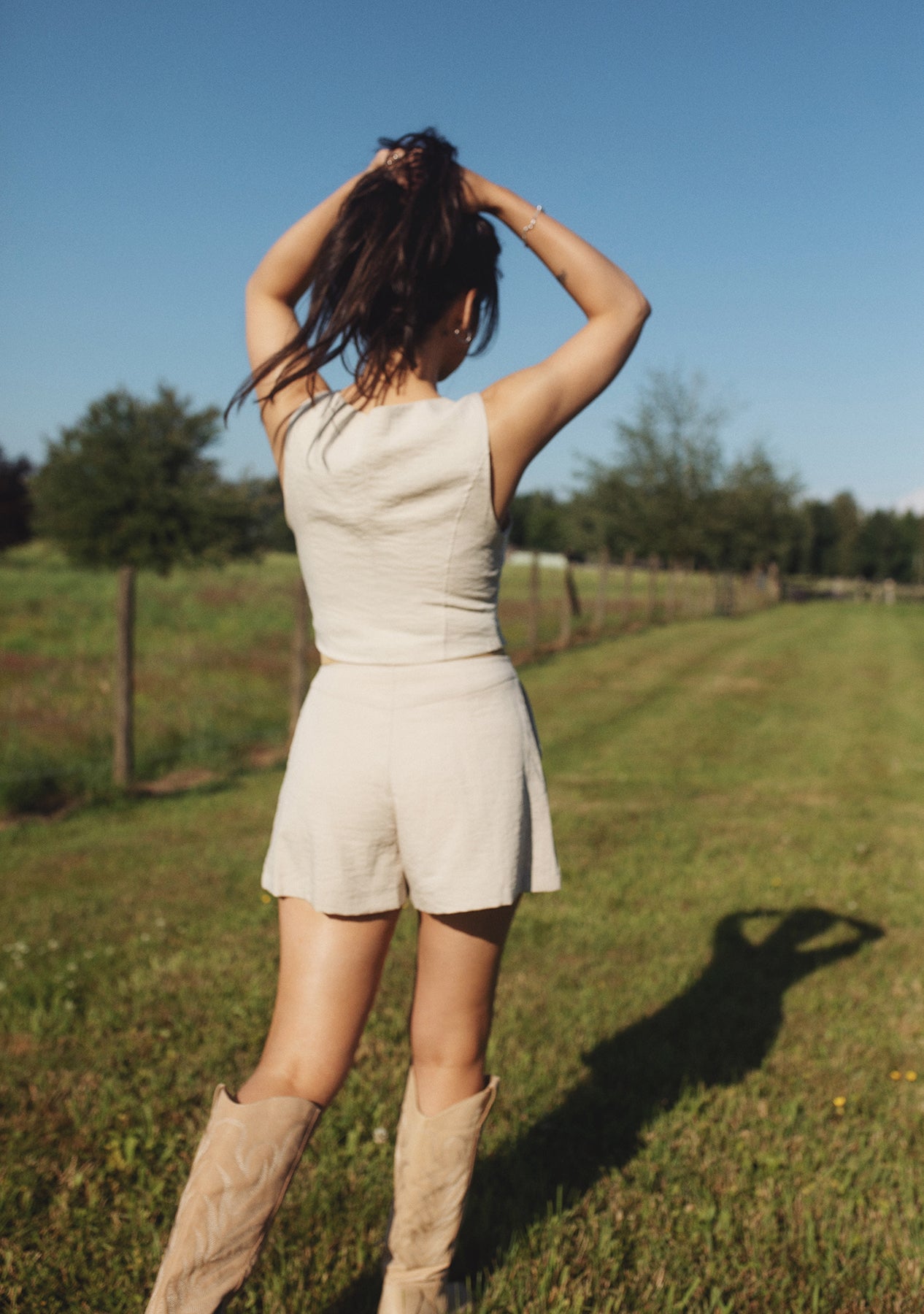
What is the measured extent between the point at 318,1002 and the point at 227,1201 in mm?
307

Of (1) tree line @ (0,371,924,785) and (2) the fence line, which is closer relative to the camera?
(2) the fence line

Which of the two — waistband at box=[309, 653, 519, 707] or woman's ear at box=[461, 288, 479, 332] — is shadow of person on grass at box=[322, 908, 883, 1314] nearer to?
waistband at box=[309, 653, 519, 707]

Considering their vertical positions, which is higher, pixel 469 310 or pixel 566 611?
pixel 469 310

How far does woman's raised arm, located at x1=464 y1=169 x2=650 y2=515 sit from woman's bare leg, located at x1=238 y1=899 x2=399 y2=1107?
0.73 meters

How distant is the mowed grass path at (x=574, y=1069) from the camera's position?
2170mm

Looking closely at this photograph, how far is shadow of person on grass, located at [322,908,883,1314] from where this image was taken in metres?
2.36

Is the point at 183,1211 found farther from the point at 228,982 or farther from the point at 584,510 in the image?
the point at 584,510

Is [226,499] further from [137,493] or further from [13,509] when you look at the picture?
[13,509]

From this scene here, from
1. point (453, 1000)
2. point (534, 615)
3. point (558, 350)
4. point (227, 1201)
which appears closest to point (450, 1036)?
point (453, 1000)

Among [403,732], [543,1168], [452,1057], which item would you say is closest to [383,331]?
[403,732]

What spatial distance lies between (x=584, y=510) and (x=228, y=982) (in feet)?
109

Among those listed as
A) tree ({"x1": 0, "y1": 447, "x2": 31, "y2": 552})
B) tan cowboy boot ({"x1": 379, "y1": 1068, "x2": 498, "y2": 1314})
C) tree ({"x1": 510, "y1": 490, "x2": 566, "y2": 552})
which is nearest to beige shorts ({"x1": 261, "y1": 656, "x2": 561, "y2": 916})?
tan cowboy boot ({"x1": 379, "y1": 1068, "x2": 498, "y2": 1314})

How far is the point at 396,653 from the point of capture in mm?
1595

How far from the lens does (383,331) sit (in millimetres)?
1633
